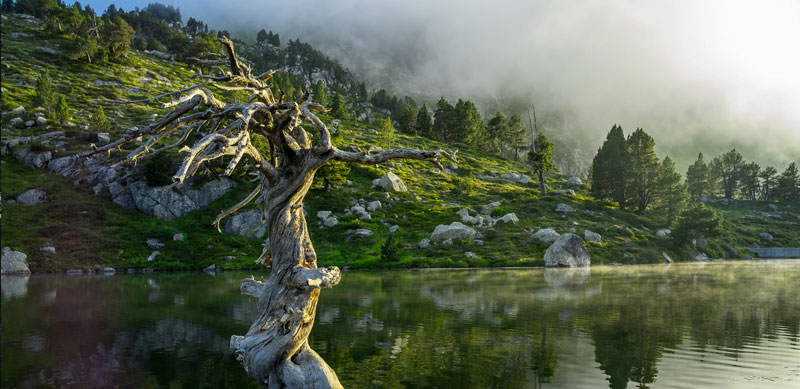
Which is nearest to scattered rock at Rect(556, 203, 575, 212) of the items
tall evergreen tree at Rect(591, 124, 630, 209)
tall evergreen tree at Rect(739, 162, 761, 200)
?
tall evergreen tree at Rect(591, 124, 630, 209)

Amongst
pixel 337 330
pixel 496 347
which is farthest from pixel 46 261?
pixel 496 347

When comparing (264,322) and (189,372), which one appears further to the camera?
(189,372)

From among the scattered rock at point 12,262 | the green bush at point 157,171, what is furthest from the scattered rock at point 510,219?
the scattered rock at point 12,262

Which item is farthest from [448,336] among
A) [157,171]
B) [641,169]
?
[641,169]

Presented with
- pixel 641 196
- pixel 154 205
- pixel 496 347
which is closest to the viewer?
pixel 496 347

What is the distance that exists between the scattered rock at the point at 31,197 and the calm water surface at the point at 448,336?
37564mm

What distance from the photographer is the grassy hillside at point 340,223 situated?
62.7 metres

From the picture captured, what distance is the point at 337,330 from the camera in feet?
76.3

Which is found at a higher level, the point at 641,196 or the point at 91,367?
the point at 641,196

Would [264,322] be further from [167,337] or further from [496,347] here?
[167,337]

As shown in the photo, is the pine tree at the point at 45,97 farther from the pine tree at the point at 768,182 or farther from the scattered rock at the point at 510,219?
the pine tree at the point at 768,182

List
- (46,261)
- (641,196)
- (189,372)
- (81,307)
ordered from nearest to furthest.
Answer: (189,372) < (81,307) < (46,261) < (641,196)

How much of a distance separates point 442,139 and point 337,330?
146 meters

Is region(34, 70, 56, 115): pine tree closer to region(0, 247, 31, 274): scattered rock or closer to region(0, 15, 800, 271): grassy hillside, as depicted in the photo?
region(0, 15, 800, 271): grassy hillside
